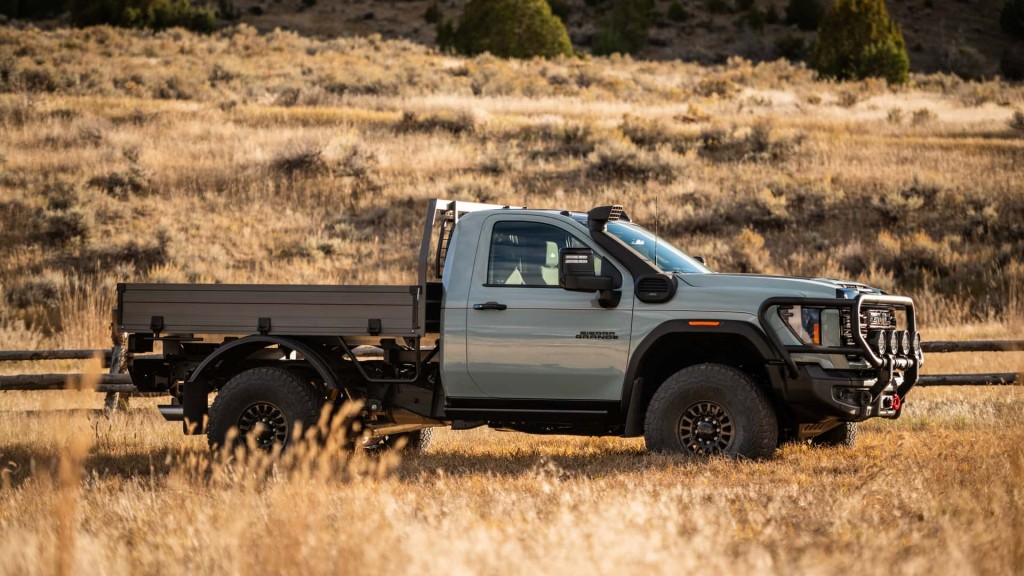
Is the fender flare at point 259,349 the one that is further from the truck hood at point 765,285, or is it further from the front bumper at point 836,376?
the front bumper at point 836,376

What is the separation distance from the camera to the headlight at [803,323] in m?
8.61

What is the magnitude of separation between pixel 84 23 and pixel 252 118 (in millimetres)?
30180

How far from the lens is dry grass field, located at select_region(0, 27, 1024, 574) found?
18.6 ft

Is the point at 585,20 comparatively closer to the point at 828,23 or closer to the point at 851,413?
the point at 828,23

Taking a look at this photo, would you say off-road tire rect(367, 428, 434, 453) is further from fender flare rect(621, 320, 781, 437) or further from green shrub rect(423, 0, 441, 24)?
green shrub rect(423, 0, 441, 24)

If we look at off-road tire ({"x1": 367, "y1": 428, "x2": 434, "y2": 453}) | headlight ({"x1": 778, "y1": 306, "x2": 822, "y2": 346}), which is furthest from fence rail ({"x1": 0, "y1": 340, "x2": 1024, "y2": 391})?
headlight ({"x1": 778, "y1": 306, "x2": 822, "y2": 346})

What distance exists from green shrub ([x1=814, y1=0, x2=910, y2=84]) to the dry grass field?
1.43m

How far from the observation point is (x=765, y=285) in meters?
8.73

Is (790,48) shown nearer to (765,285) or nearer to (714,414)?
(765,285)

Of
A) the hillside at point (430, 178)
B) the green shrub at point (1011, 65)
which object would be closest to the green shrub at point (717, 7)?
the green shrub at point (1011, 65)

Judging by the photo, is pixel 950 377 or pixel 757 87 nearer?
pixel 950 377

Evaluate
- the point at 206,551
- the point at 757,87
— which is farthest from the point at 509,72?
the point at 206,551

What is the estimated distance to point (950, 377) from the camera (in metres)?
13.6

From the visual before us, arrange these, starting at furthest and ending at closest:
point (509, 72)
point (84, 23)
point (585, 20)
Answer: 1. point (585, 20)
2. point (84, 23)
3. point (509, 72)
